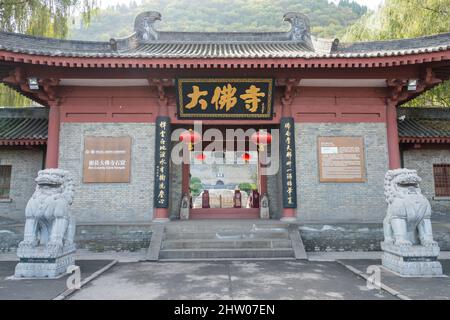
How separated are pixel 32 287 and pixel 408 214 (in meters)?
6.34

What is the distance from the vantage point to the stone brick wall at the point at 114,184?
317 inches

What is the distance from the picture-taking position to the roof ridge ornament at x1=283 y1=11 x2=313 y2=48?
1170 cm

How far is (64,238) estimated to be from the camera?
18.6 feet

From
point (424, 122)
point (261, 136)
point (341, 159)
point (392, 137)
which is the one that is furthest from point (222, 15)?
point (341, 159)

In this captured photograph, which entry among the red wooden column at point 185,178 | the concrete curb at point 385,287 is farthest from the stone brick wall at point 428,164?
the red wooden column at point 185,178

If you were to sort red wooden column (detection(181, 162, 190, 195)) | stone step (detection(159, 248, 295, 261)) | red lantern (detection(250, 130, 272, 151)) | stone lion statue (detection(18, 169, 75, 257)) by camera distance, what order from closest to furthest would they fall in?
stone lion statue (detection(18, 169, 75, 257)) → stone step (detection(159, 248, 295, 261)) → red lantern (detection(250, 130, 272, 151)) → red wooden column (detection(181, 162, 190, 195))

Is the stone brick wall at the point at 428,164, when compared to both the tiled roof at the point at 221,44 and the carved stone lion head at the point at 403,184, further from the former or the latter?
the carved stone lion head at the point at 403,184

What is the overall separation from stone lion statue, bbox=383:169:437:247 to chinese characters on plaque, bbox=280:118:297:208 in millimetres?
2750

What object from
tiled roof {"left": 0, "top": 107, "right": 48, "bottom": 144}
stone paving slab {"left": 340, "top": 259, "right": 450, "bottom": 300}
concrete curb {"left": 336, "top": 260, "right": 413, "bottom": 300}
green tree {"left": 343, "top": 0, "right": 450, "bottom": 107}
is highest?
green tree {"left": 343, "top": 0, "right": 450, "bottom": 107}

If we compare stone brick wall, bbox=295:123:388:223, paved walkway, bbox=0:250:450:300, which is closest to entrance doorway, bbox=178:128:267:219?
stone brick wall, bbox=295:123:388:223

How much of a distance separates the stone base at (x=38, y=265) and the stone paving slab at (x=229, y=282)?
822 mm

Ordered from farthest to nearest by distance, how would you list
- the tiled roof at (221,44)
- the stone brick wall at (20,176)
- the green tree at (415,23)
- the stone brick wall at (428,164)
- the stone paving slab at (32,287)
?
the green tree at (415,23) → the stone brick wall at (428,164) → the stone brick wall at (20,176) → the tiled roof at (221,44) → the stone paving slab at (32,287)

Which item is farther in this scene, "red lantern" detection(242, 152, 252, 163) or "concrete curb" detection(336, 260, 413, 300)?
"red lantern" detection(242, 152, 252, 163)

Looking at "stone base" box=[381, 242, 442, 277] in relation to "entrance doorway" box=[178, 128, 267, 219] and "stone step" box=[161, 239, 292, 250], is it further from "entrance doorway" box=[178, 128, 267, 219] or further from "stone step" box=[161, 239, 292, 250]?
"entrance doorway" box=[178, 128, 267, 219]
